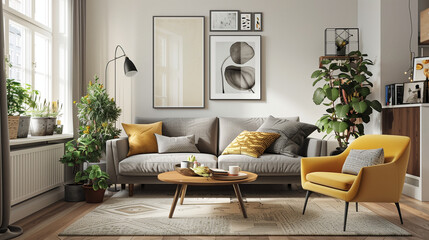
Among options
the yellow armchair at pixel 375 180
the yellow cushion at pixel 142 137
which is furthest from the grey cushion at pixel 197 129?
the yellow armchair at pixel 375 180

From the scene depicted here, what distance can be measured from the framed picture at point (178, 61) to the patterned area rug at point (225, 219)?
5.27 ft

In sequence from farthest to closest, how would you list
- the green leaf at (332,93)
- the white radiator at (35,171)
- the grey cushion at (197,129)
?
the grey cushion at (197,129), the green leaf at (332,93), the white radiator at (35,171)

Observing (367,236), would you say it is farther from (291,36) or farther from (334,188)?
(291,36)

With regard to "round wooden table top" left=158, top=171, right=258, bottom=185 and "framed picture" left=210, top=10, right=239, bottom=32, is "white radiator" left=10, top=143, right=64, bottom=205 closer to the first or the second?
"round wooden table top" left=158, top=171, right=258, bottom=185

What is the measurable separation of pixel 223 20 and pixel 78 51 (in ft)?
6.35

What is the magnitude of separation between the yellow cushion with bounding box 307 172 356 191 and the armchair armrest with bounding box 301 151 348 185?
88 mm

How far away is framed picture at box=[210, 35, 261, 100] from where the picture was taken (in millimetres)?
4789

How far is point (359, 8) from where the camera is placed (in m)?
4.77

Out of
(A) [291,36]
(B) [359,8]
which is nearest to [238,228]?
(A) [291,36]

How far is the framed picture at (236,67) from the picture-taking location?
189 inches

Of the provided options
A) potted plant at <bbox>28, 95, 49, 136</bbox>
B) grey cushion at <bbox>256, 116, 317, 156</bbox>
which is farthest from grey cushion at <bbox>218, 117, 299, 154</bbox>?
potted plant at <bbox>28, 95, 49, 136</bbox>

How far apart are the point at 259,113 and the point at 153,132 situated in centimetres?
149

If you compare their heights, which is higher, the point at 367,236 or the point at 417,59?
the point at 417,59

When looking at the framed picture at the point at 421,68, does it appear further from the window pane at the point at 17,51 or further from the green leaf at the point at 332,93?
the window pane at the point at 17,51
